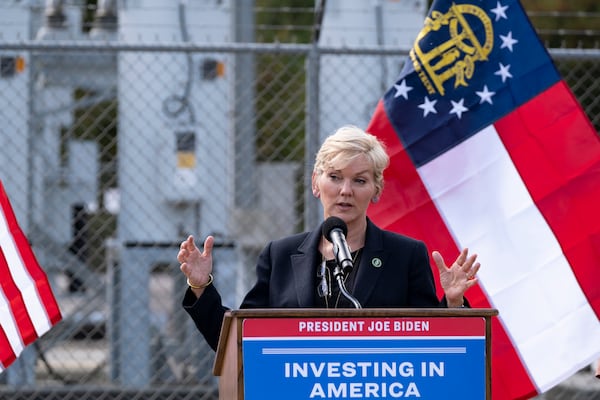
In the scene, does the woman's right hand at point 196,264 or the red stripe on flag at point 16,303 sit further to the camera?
the red stripe on flag at point 16,303

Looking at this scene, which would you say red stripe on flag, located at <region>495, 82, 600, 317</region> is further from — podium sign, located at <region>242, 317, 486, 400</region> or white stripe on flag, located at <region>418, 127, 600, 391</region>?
podium sign, located at <region>242, 317, 486, 400</region>

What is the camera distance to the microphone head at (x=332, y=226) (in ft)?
12.7

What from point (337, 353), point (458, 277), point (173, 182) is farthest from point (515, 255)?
point (173, 182)

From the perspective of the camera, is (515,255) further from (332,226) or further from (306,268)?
(332,226)

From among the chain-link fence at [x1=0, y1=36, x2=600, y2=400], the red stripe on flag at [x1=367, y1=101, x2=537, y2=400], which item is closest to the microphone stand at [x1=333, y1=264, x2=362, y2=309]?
the red stripe on flag at [x1=367, y1=101, x2=537, y2=400]

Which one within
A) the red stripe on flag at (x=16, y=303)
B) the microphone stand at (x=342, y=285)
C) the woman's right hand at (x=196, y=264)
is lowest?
the microphone stand at (x=342, y=285)

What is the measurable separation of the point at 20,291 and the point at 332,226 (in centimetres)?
176

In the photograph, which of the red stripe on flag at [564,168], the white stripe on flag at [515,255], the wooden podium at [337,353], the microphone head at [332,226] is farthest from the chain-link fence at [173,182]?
the wooden podium at [337,353]

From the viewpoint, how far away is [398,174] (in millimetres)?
5578

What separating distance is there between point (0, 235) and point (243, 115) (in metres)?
2.75

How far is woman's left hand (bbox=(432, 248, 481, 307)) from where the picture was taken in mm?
4012

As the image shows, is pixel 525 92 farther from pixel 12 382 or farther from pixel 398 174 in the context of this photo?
pixel 12 382

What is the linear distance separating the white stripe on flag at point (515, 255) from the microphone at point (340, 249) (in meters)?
1.59

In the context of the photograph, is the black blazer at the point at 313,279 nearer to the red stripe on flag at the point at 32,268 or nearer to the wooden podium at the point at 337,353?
the wooden podium at the point at 337,353
